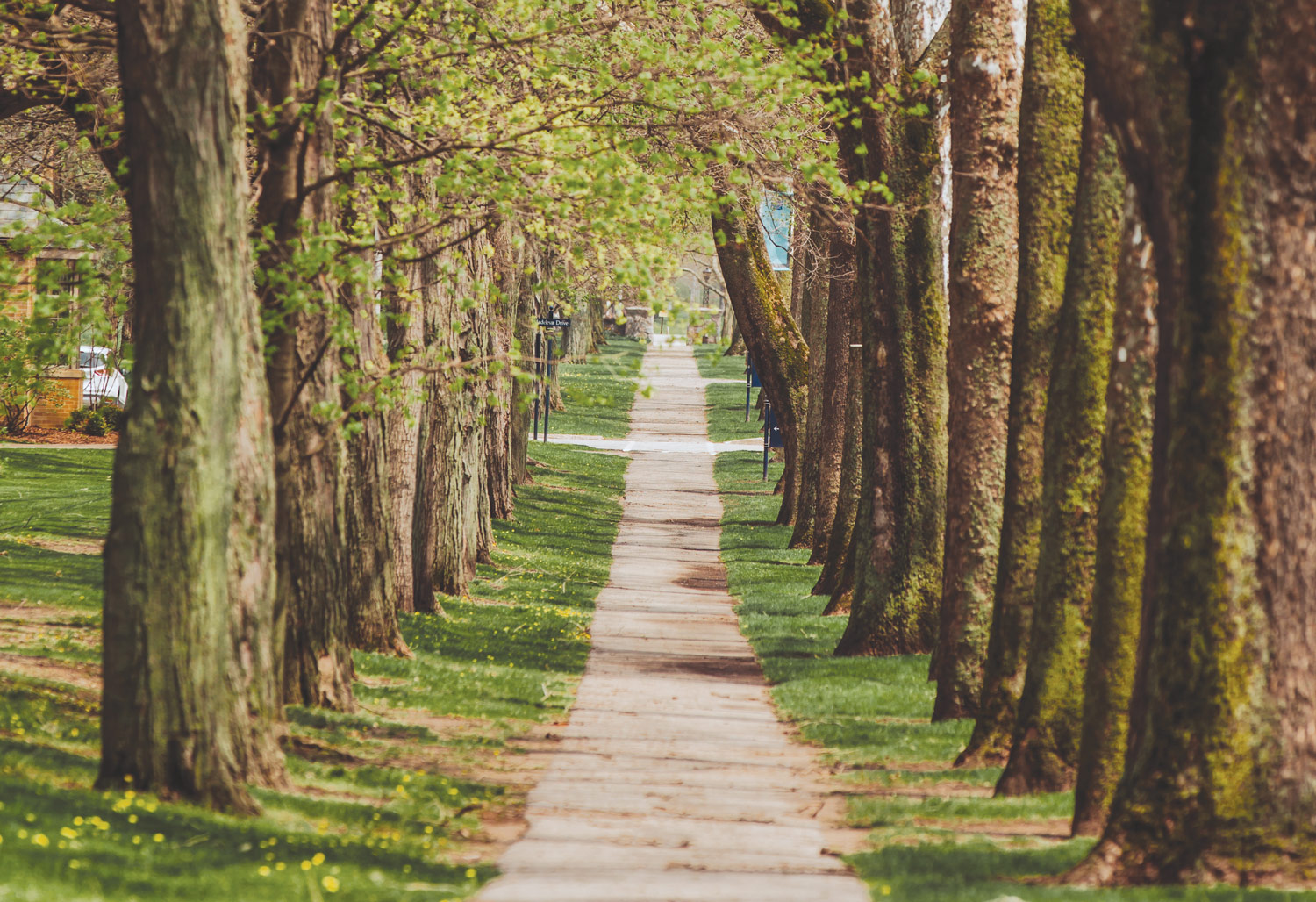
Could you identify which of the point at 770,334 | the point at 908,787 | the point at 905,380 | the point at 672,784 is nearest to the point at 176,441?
the point at 672,784


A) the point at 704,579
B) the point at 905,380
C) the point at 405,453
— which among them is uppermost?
the point at 905,380

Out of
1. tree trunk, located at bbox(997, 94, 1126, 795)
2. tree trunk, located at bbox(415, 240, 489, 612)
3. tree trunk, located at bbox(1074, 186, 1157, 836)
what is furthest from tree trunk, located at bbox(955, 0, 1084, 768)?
tree trunk, located at bbox(415, 240, 489, 612)

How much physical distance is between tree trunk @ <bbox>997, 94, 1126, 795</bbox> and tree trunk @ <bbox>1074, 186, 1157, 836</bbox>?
0.71 m

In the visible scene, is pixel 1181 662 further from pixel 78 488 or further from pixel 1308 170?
pixel 78 488

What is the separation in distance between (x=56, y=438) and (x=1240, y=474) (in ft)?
97.7

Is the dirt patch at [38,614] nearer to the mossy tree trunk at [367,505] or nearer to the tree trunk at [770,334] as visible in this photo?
the mossy tree trunk at [367,505]

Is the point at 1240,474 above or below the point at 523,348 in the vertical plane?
below

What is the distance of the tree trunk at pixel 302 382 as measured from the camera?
9828 millimetres

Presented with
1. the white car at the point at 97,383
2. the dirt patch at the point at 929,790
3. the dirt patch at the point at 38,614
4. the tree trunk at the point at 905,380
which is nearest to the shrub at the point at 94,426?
the white car at the point at 97,383

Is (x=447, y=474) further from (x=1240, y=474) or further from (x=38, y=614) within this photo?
(x=1240, y=474)

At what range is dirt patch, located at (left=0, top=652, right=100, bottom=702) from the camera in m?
10.7

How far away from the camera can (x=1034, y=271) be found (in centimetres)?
1018

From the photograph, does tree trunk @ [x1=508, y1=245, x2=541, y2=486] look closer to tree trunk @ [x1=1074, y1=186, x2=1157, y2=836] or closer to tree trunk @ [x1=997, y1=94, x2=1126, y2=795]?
tree trunk @ [x1=997, y1=94, x2=1126, y2=795]

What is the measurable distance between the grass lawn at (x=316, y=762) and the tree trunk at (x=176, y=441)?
33 centimetres
